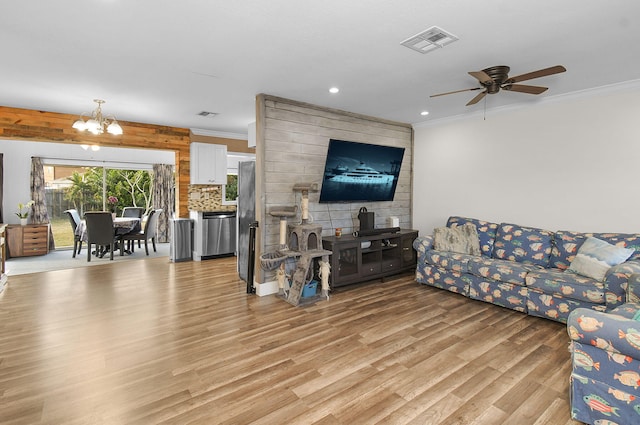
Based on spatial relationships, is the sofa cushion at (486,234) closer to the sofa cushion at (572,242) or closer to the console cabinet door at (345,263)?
the sofa cushion at (572,242)

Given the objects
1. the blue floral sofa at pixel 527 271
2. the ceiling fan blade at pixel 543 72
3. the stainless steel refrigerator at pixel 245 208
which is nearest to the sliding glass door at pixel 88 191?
the stainless steel refrigerator at pixel 245 208

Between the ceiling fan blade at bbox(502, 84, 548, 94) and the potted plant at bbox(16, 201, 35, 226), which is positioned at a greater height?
the ceiling fan blade at bbox(502, 84, 548, 94)

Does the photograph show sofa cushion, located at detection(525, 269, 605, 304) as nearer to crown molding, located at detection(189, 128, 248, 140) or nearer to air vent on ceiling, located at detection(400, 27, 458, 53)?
air vent on ceiling, located at detection(400, 27, 458, 53)

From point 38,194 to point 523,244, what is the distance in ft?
29.7

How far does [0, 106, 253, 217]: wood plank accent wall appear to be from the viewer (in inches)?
192

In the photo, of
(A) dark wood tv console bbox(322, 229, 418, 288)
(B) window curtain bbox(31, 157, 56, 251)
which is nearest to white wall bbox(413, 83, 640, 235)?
(A) dark wood tv console bbox(322, 229, 418, 288)

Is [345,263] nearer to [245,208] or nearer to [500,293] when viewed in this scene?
[245,208]

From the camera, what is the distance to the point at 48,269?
18.4 ft

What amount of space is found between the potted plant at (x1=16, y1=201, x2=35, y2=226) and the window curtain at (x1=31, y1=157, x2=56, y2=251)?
3.9 inches

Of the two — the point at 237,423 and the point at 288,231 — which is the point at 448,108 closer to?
the point at 288,231

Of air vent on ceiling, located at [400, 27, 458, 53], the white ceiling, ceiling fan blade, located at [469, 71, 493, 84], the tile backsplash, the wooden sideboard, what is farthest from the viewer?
the tile backsplash

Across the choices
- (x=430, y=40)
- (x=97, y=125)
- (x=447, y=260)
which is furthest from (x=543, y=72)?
(x=97, y=125)

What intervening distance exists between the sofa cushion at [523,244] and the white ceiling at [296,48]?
1.66 metres

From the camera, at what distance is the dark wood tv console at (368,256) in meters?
4.41
